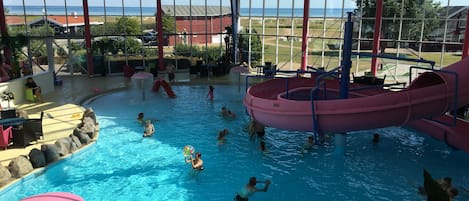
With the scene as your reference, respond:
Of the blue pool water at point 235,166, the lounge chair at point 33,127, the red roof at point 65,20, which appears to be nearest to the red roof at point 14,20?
the red roof at point 65,20

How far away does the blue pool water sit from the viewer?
29.2 ft

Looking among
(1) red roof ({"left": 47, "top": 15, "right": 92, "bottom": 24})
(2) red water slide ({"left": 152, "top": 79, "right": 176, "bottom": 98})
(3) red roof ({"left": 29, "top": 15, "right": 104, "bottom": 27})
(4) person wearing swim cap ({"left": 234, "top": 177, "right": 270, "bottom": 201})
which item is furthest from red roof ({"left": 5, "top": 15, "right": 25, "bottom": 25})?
(4) person wearing swim cap ({"left": 234, "top": 177, "right": 270, "bottom": 201})

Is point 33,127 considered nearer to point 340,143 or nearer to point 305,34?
point 340,143

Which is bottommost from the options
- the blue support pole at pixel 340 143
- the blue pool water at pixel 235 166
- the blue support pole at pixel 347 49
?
the blue pool water at pixel 235 166

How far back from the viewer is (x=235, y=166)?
10.3m

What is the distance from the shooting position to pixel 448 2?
54.7ft

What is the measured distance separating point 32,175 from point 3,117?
9.96ft

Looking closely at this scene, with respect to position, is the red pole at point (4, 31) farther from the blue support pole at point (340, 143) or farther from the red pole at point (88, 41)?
the blue support pole at point (340, 143)

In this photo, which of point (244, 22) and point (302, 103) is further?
point (244, 22)

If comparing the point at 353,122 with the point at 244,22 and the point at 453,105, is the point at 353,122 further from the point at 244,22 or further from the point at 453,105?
the point at 244,22

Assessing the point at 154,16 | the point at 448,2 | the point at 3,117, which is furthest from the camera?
the point at 154,16

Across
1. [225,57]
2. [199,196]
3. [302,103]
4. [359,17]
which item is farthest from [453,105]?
[225,57]

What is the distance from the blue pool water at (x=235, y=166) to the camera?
8.90m

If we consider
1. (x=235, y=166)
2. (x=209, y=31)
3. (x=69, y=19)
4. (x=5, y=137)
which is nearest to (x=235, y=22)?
(x=209, y=31)
